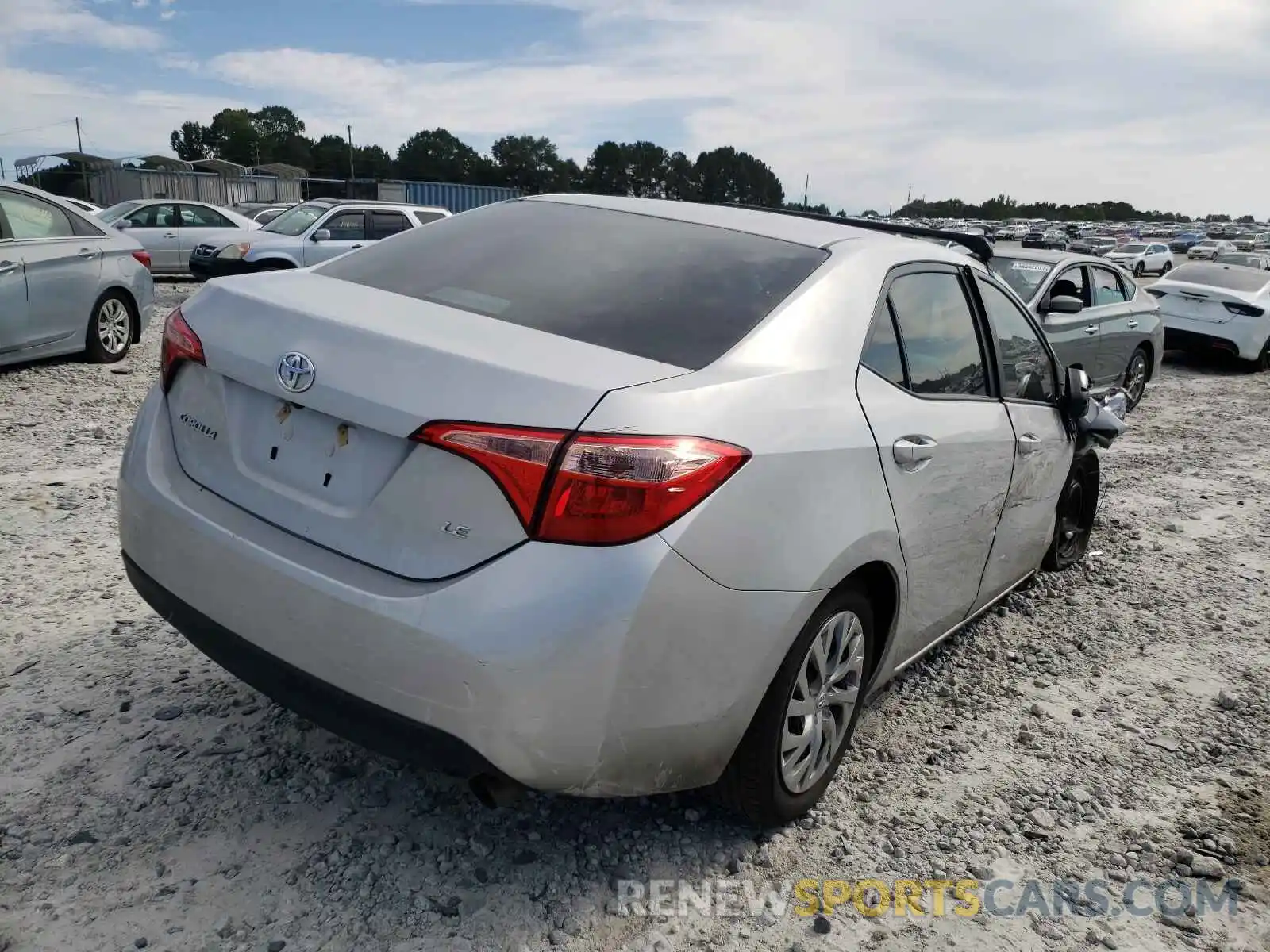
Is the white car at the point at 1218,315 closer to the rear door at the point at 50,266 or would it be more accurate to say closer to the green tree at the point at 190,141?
the rear door at the point at 50,266

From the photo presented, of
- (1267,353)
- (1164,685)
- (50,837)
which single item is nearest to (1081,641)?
(1164,685)

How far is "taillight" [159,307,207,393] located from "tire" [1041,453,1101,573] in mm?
3947

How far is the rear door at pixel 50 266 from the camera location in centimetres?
789

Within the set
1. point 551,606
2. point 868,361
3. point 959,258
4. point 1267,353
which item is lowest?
point 1267,353

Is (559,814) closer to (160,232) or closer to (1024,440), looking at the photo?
(1024,440)

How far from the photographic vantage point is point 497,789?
2.23m

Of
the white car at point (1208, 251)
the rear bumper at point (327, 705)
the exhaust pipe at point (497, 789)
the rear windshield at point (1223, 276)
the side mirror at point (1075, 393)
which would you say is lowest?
the white car at point (1208, 251)

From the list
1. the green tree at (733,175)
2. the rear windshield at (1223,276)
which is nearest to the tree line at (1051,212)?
the green tree at (733,175)

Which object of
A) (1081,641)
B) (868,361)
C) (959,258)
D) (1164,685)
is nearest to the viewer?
(868,361)

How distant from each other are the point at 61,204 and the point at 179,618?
742cm

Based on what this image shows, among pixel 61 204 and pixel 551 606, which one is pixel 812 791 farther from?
pixel 61 204

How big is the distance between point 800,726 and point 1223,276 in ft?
47.7

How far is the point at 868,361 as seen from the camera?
2.84 m

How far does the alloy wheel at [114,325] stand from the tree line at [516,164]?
250 feet
